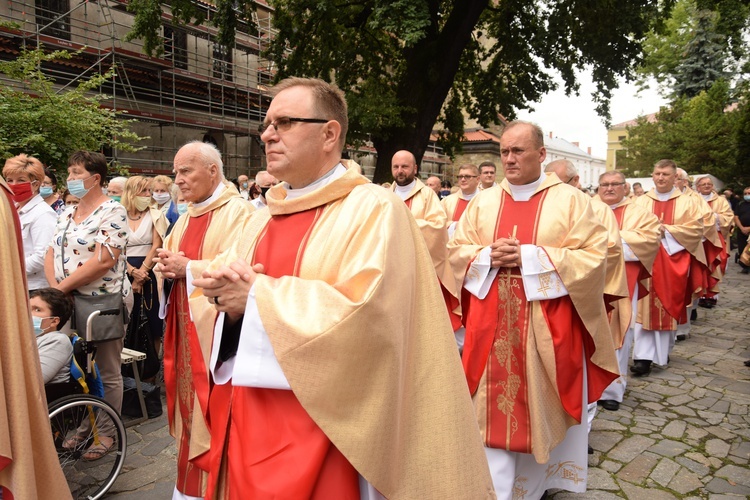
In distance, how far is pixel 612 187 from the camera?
6.18 metres

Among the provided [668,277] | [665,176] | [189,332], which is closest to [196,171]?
[189,332]

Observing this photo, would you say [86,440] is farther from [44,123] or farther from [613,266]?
[44,123]

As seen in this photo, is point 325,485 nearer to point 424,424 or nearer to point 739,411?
point 424,424

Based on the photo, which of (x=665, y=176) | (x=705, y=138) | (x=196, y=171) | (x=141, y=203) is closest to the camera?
(x=196, y=171)

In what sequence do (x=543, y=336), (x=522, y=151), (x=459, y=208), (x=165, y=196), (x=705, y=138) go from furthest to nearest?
(x=705, y=138)
(x=459, y=208)
(x=165, y=196)
(x=522, y=151)
(x=543, y=336)

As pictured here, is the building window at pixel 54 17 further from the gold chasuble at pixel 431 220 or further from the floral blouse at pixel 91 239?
the floral blouse at pixel 91 239

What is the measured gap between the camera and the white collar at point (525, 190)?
386cm

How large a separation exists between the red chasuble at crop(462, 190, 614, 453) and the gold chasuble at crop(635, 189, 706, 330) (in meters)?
3.46

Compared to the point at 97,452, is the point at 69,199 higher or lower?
higher

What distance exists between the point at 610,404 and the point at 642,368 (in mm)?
1453

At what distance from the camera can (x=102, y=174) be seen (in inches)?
167

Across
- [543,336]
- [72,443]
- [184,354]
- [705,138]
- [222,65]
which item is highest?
[222,65]

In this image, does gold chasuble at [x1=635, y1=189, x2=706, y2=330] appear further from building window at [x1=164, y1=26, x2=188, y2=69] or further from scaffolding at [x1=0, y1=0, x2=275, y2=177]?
building window at [x1=164, y1=26, x2=188, y2=69]

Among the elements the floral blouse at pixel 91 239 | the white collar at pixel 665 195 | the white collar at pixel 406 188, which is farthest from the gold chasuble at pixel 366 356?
the white collar at pixel 665 195
